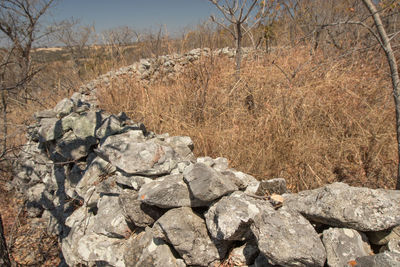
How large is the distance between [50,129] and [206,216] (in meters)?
2.91

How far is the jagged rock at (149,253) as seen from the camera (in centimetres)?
173

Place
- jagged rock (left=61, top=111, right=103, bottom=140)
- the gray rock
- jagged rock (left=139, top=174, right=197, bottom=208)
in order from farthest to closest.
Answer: the gray rock, jagged rock (left=61, top=111, right=103, bottom=140), jagged rock (left=139, top=174, right=197, bottom=208)

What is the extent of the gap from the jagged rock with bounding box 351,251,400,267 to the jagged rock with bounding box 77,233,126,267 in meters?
1.63

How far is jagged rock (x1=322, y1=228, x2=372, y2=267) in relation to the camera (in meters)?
1.27

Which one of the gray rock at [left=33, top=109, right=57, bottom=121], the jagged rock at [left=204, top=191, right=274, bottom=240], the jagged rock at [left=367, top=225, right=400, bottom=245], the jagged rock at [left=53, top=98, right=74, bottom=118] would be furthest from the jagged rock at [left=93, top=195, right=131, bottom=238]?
the gray rock at [left=33, top=109, right=57, bottom=121]

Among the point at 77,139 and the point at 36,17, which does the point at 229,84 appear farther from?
the point at 36,17

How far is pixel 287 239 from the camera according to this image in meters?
1.34

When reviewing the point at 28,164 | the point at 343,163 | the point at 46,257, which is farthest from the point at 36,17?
the point at 343,163

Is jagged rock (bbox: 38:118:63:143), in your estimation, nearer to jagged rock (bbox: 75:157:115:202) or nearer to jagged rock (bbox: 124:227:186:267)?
jagged rock (bbox: 75:157:115:202)

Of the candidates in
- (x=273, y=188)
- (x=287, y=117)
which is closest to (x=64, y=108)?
(x=287, y=117)

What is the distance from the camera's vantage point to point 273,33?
20.4 ft

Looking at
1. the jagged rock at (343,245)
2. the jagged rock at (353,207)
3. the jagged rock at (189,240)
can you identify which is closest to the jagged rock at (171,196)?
the jagged rock at (189,240)

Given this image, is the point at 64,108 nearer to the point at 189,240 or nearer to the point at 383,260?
the point at 189,240

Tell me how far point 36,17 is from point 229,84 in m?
7.56
